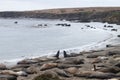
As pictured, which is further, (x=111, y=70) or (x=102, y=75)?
(x=111, y=70)

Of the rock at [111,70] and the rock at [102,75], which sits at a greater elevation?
the rock at [102,75]

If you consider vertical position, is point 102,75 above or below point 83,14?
above

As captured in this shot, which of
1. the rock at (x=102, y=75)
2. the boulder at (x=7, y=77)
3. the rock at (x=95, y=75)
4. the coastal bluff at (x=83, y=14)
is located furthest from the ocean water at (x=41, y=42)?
the coastal bluff at (x=83, y=14)

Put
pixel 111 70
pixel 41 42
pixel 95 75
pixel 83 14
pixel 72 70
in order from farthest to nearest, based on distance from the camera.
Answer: pixel 83 14 → pixel 41 42 → pixel 72 70 → pixel 111 70 → pixel 95 75

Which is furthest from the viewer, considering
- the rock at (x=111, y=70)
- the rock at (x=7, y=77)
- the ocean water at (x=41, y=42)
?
the ocean water at (x=41, y=42)

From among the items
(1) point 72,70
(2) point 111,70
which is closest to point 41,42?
(1) point 72,70

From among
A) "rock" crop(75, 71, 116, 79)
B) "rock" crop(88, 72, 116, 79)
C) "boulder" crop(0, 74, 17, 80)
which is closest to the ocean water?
"boulder" crop(0, 74, 17, 80)

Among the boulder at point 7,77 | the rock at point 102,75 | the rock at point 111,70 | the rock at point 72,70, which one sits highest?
the boulder at point 7,77

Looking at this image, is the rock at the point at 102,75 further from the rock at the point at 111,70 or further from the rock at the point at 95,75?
the rock at the point at 111,70

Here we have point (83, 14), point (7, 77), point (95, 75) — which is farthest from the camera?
point (83, 14)

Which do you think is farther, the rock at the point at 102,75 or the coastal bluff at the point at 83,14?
the coastal bluff at the point at 83,14

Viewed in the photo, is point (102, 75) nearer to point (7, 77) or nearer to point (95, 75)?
point (95, 75)

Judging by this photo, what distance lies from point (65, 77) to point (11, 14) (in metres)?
177

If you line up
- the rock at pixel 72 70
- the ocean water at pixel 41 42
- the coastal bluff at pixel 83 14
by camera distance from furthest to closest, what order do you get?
1. the coastal bluff at pixel 83 14
2. the ocean water at pixel 41 42
3. the rock at pixel 72 70
